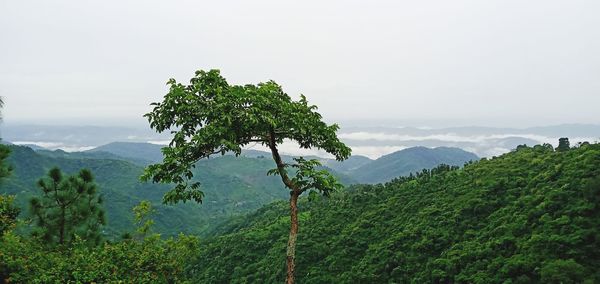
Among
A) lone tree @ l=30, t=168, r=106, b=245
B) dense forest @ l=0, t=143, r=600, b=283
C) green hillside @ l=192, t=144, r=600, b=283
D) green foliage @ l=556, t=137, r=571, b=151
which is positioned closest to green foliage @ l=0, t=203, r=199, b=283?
dense forest @ l=0, t=143, r=600, b=283

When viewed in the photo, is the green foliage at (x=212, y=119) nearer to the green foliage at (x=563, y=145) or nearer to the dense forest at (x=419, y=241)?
the dense forest at (x=419, y=241)

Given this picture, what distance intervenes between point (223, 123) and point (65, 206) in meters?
22.6

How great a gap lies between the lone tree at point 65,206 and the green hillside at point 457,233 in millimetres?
47389

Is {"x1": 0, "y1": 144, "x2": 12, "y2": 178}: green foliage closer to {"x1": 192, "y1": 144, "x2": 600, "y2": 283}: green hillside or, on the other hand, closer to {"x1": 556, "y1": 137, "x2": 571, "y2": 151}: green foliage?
{"x1": 192, "y1": 144, "x2": 600, "y2": 283}: green hillside

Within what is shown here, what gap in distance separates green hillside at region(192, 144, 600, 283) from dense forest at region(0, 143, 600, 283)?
0.21 metres

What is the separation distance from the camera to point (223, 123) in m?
11.6

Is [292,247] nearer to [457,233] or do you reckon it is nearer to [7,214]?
[7,214]

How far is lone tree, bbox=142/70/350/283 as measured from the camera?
1150cm

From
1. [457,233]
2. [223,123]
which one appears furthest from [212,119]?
[457,233]

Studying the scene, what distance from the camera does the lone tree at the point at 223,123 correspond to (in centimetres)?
1150

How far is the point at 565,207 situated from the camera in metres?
58.1

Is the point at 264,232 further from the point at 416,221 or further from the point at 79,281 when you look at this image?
the point at 79,281

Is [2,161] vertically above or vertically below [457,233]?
above

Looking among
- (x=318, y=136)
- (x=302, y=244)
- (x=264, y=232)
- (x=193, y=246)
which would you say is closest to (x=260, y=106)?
(x=318, y=136)
